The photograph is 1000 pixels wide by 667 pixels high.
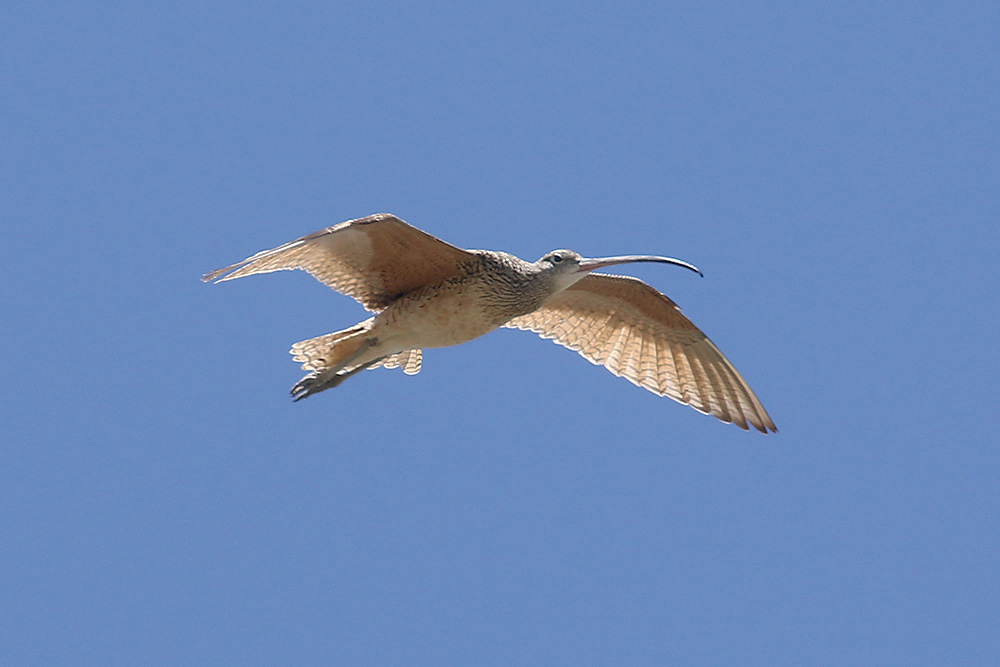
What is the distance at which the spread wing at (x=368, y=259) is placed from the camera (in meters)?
10.6

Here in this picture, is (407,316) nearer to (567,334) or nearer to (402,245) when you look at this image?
(402,245)

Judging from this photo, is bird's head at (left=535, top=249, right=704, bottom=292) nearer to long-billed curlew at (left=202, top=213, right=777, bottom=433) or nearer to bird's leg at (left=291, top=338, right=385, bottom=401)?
long-billed curlew at (left=202, top=213, right=777, bottom=433)

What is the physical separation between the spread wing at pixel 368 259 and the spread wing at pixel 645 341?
1795 mm

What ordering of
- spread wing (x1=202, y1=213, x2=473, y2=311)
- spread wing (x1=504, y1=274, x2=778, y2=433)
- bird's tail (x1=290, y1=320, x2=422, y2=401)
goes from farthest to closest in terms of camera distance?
spread wing (x1=504, y1=274, x2=778, y2=433) → bird's tail (x1=290, y1=320, x2=422, y2=401) → spread wing (x1=202, y1=213, x2=473, y2=311)

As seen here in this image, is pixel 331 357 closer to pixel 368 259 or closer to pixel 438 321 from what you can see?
pixel 368 259

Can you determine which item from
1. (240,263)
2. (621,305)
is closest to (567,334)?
(621,305)

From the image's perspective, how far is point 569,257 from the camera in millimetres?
11477

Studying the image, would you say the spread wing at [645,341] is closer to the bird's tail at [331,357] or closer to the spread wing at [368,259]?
the spread wing at [368,259]

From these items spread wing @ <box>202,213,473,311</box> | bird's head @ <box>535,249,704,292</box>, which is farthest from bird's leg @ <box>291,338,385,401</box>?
bird's head @ <box>535,249,704,292</box>

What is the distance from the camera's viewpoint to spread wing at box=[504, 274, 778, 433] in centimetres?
1278

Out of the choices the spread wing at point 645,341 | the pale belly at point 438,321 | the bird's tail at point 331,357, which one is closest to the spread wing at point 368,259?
the pale belly at point 438,321

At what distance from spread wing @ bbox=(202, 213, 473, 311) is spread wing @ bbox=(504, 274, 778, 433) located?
1.79m

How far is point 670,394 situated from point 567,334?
126cm

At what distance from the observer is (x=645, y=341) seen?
13164 millimetres
